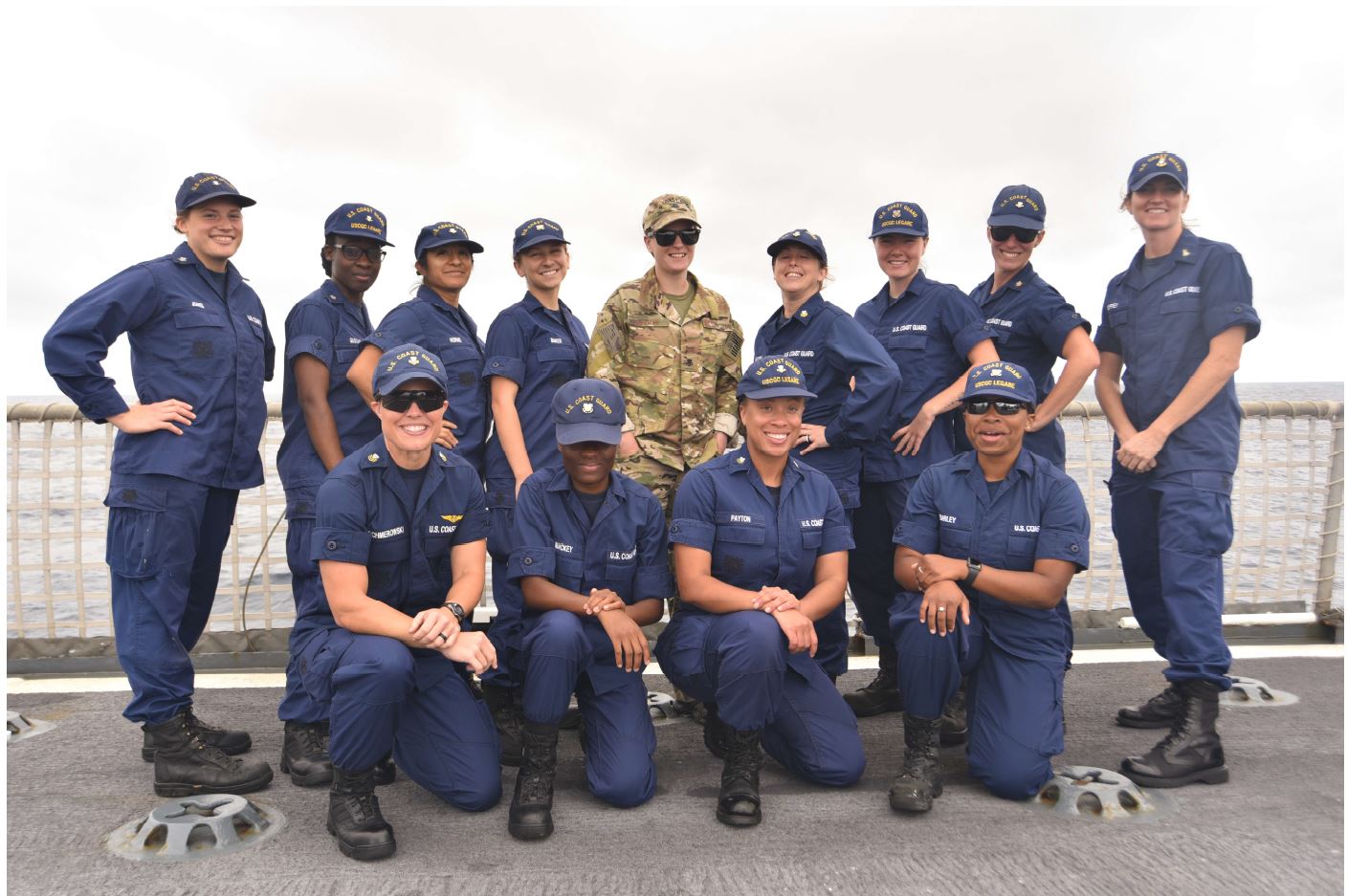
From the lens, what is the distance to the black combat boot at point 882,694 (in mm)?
3783

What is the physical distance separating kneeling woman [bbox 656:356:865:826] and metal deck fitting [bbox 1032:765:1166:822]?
24.0 inches

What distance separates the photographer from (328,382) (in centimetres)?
344

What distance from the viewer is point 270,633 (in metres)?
4.70

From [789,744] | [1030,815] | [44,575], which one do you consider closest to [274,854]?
[789,744]

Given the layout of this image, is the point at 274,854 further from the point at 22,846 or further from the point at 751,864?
the point at 751,864

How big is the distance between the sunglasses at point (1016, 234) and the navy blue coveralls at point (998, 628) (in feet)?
3.61

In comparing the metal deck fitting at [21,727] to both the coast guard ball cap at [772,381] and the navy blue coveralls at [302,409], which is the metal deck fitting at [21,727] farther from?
the coast guard ball cap at [772,381]

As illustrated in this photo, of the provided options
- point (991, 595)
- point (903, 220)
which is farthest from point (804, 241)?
point (991, 595)

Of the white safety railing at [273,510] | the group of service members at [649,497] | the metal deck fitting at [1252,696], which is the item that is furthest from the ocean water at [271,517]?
the group of service members at [649,497]

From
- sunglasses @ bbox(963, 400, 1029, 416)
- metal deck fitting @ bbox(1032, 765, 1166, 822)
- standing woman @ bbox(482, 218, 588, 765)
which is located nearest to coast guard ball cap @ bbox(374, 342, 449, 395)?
standing woman @ bbox(482, 218, 588, 765)

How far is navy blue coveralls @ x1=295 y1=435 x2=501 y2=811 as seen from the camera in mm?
2586

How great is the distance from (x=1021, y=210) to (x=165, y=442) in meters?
3.44

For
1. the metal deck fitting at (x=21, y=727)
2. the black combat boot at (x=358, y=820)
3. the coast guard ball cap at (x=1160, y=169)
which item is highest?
the coast guard ball cap at (x=1160, y=169)

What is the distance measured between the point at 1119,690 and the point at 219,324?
4.20 metres
